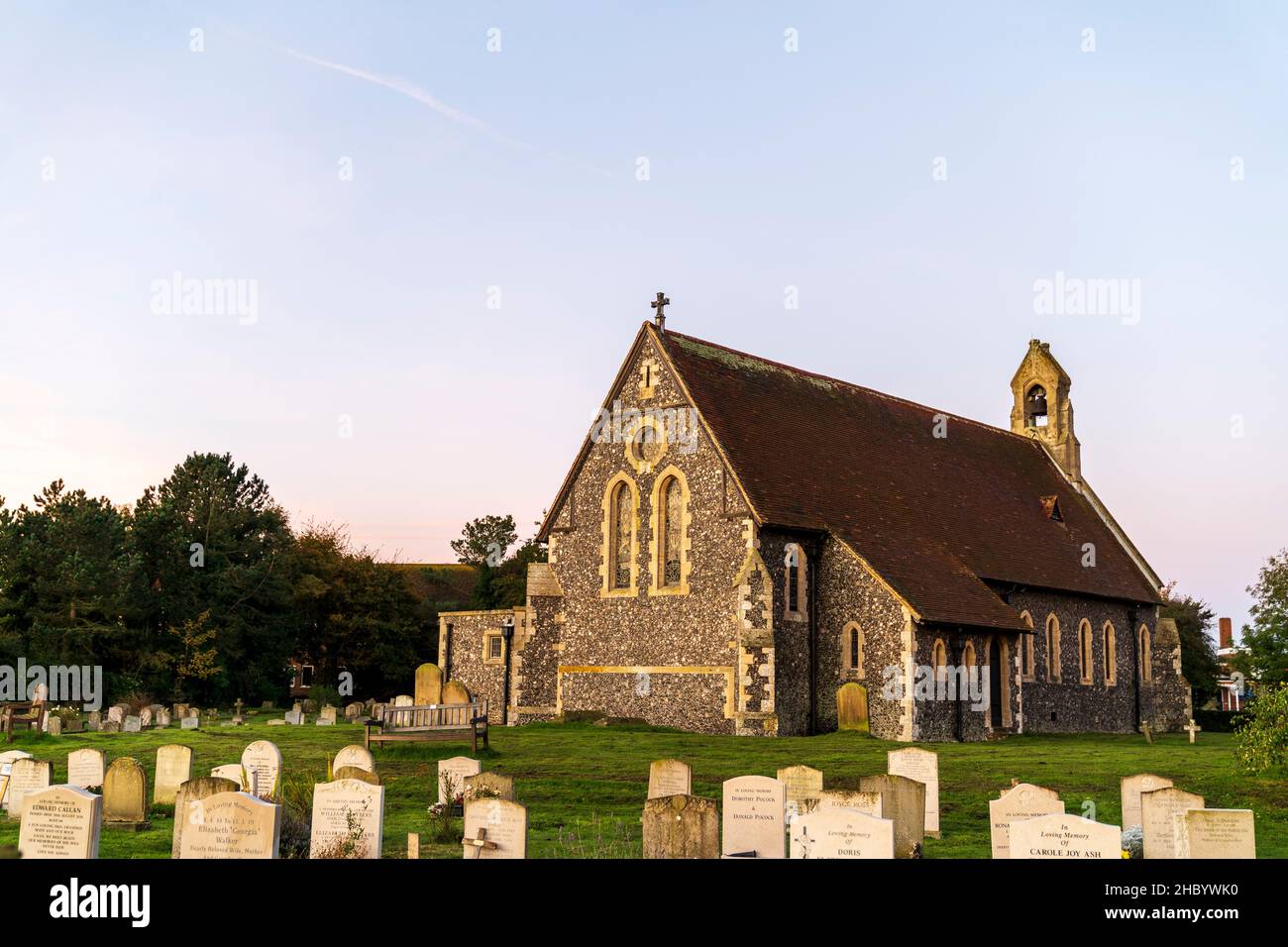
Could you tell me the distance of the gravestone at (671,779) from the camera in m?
15.3

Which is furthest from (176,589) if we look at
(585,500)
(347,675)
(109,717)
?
(585,500)

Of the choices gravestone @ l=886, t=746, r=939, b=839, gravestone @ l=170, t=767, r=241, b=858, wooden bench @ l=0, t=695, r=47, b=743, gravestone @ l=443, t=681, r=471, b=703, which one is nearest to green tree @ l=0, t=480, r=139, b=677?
wooden bench @ l=0, t=695, r=47, b=743

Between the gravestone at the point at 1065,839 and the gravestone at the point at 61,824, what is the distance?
27.2 feet

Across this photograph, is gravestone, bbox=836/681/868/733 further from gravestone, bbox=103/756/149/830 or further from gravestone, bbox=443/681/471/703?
gravestone, bbox=103/756/149/830

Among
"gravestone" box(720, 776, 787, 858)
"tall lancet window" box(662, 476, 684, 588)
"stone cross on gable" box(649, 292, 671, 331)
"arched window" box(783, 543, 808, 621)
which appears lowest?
"gravestone" box(720, 776, 787, 858)

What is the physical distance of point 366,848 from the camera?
12016 millimetres

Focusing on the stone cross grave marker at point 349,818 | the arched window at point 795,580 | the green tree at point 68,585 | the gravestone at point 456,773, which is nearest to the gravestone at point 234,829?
the stone cross grave marker at point 349,818

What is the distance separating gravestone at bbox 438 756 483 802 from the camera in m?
15.7

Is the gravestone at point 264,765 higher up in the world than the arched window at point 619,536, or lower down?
lower down

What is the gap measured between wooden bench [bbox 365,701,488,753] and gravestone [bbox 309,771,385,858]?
379 inches

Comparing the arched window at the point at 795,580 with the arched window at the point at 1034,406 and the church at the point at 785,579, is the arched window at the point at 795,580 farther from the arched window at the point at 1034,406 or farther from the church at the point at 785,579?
the arched window at the point at 1034,406

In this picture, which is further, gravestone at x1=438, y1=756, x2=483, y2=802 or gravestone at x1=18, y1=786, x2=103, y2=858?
gravestone at x1=438, y1=756, x2=483, y2=802

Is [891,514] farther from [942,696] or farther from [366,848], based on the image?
[366,848]
